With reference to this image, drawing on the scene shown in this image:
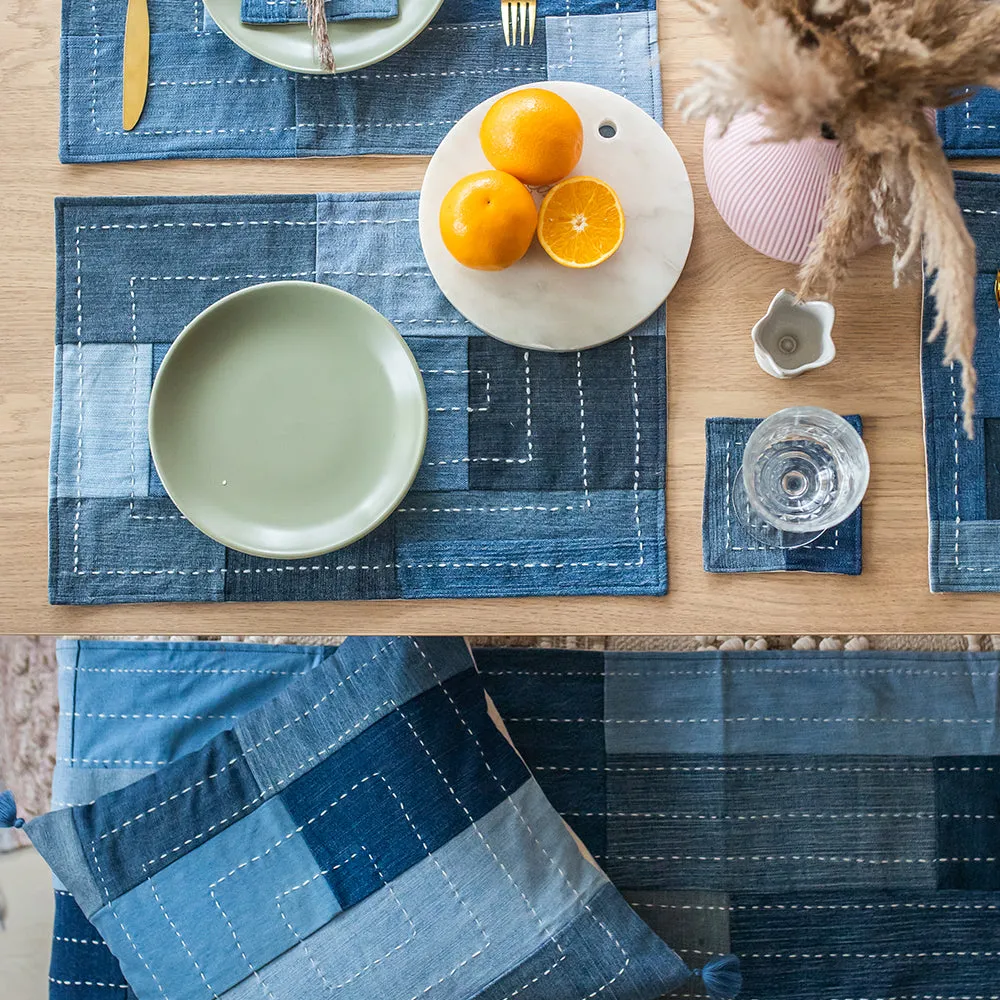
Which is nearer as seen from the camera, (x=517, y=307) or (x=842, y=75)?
(x=842, y=75)

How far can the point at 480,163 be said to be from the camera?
0.91 meters

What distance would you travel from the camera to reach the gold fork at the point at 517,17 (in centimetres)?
94

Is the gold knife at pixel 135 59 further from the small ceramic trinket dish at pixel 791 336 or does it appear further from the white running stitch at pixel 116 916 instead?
the white running stitch at pixel 116 916

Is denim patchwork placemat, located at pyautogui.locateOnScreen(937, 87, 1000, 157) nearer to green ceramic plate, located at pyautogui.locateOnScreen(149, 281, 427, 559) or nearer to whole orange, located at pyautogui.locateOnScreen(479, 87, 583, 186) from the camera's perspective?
whole orange, located at pyautogui.locateOnScreen(479, 87, 583, 186)

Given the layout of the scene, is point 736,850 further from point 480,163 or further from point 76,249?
point 76,249

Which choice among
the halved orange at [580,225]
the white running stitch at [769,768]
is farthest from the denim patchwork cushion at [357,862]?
the halved orange at [580,225]

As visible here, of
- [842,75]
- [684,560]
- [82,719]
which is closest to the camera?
[842,75]

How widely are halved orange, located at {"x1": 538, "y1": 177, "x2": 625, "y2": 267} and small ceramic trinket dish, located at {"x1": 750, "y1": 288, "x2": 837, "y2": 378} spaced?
0.55 feet

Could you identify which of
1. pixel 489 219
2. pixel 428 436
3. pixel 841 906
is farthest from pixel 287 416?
pixel 841 906

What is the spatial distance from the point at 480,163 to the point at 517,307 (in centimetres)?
15

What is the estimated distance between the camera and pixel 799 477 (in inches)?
36.2

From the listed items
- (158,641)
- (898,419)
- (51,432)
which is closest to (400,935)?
(158,641)

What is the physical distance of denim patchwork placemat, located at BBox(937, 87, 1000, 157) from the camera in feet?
3.00

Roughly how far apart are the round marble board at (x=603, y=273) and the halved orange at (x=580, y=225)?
35 millimetres
